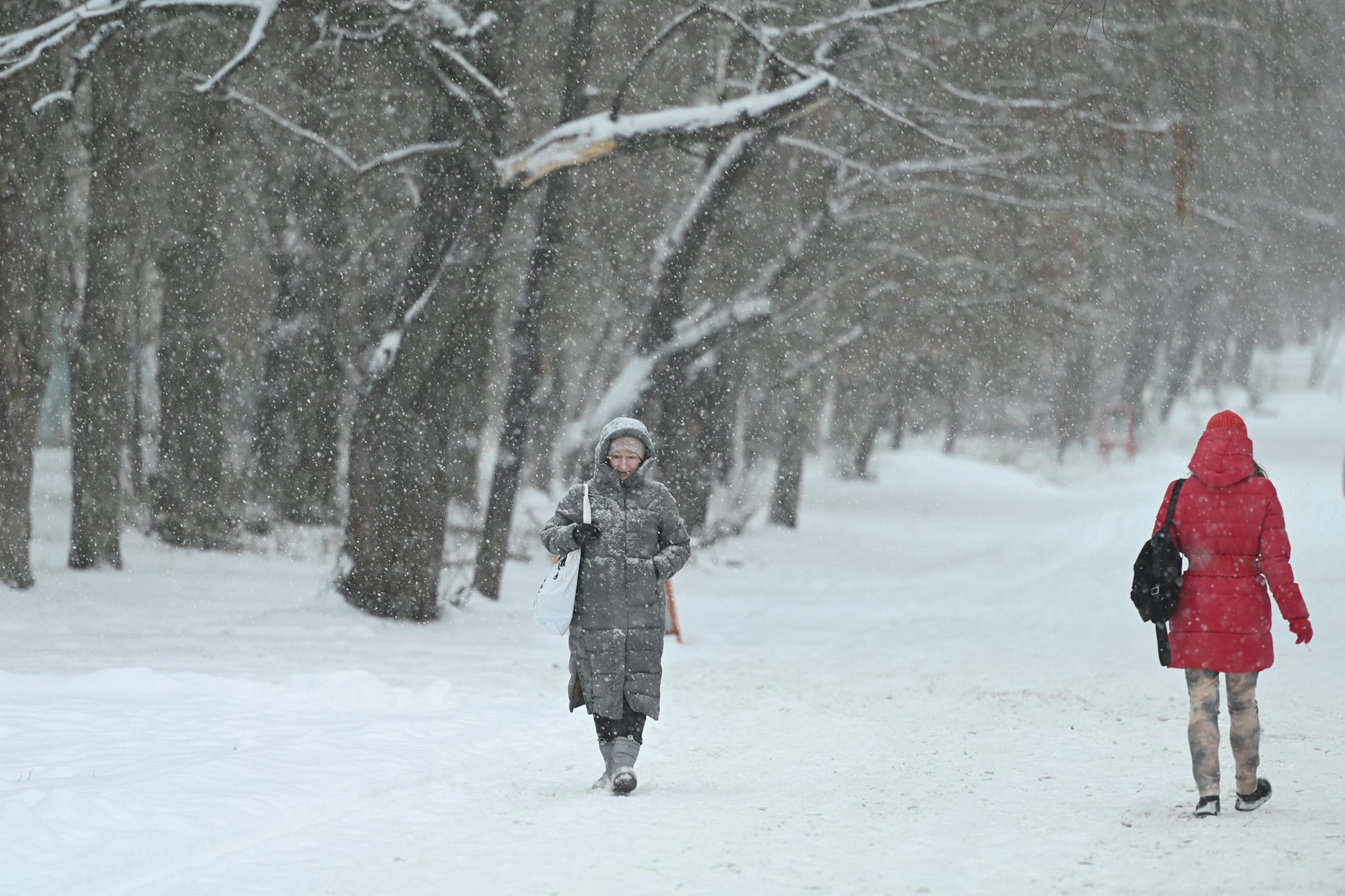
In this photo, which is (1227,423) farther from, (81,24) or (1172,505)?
(81,24)

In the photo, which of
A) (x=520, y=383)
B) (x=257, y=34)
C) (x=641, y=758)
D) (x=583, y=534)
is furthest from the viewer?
(x=520, y=383)

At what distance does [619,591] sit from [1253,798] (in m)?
2.84

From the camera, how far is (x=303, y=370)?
2172 cm

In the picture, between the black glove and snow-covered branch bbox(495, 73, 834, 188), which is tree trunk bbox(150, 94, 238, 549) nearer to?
snow-covered branch bbox(495, 73, 834, 188)

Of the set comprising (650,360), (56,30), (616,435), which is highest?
(56,30)

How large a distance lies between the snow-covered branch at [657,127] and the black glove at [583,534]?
6820mm

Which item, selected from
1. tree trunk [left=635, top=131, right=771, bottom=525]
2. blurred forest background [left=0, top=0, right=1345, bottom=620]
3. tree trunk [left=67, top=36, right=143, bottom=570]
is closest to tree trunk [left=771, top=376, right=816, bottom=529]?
blurred forest background [left=0, top=0, right=1345, bottom=620]

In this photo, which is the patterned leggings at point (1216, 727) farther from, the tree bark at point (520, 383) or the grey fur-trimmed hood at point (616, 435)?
the tree bark at point (520, 383)

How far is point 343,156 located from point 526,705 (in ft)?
23.1

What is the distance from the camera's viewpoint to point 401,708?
31.2 ft

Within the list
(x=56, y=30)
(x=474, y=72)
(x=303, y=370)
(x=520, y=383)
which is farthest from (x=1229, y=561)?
A: (x=303, y=370)

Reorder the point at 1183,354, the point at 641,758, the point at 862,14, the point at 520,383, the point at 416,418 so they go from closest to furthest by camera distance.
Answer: the point at 641,758 → the point at 862,14 → the point at 416,418 → the point at 520,383 → the point at 1183,354

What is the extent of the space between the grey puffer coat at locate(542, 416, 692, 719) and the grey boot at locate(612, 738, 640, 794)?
0.13m

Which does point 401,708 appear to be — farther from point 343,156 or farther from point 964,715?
point 343,156
